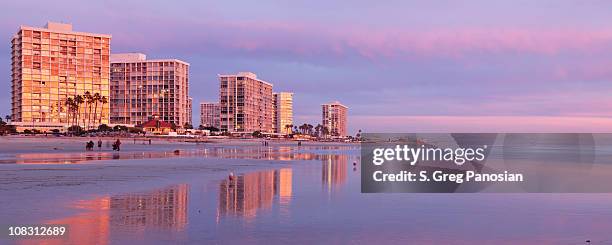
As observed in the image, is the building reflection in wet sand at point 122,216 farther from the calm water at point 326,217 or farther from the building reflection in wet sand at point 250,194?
the building reflection in wet sand at point 250,194

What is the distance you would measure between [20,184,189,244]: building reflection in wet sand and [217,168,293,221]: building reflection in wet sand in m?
1.49

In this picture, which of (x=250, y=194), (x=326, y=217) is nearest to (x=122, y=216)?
(x=326, y=217)

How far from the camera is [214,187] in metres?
23.6

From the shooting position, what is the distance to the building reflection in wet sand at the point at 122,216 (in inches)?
480

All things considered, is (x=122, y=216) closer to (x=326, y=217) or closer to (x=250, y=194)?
(x=326, y=217)

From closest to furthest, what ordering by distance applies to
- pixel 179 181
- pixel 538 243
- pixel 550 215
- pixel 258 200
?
1. pixel 538 243
2. pixel 550 215
3. pixel 258 200
4. pixel 179 181

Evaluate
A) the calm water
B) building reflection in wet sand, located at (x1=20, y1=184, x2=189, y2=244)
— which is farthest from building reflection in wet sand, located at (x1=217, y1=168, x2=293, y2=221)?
building reflection in wet sand, located at (x1=20, y1=184, x2=189, y2=244)

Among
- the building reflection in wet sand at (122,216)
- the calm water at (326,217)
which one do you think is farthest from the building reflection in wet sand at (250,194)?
the building reflection in wet sand at (122,216)

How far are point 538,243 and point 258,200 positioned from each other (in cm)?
996

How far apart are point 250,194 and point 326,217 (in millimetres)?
6013

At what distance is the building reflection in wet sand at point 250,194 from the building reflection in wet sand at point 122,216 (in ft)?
4.88

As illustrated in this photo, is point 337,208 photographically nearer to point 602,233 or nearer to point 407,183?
point 602,233

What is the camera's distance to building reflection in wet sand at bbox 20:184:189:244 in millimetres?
12180

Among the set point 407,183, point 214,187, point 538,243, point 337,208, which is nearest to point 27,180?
point 214,187
